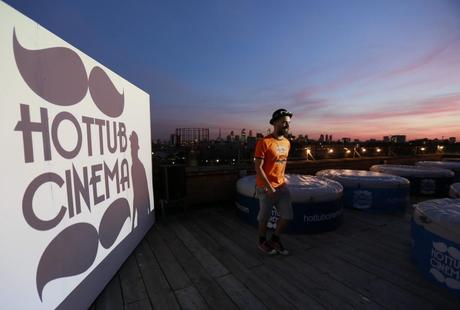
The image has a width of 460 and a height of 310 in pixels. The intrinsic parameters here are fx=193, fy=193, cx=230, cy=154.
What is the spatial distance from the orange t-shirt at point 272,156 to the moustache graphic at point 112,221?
1864 millimetres

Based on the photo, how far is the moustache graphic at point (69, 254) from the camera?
4.65 feet

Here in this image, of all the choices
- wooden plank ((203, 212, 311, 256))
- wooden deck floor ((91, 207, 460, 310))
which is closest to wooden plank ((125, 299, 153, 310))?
wooden deck floor ((91, 207, 460, 310))

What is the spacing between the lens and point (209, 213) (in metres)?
4.59

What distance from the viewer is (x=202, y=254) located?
2.86m

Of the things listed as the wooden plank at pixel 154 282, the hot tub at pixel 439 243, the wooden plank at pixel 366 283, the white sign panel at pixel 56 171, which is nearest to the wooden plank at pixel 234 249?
the wooden plank at pixel 366 283

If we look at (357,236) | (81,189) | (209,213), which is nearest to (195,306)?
(81,189)

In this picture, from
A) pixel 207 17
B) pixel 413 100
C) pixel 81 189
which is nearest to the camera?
pixel 81 189

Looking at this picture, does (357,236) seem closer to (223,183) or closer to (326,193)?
(326,193)

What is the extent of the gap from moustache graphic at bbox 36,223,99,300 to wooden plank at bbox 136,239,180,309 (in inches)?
26.9

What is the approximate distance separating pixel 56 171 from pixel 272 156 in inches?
88.3

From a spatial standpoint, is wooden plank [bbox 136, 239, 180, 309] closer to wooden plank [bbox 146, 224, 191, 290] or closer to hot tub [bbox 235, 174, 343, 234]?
wooden plank [bbox 146, 224, 191, 290]

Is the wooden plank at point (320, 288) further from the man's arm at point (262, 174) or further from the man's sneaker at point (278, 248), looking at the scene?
the man's arm at point (262, 174)

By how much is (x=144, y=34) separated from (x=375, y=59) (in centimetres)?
942

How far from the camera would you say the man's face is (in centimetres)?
265
